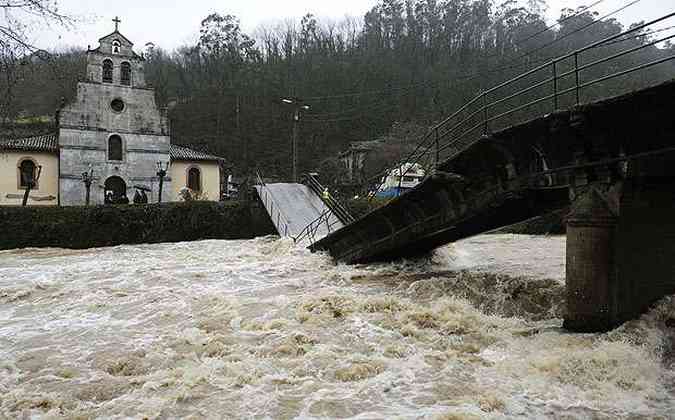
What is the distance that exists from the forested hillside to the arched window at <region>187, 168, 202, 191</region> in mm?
17070

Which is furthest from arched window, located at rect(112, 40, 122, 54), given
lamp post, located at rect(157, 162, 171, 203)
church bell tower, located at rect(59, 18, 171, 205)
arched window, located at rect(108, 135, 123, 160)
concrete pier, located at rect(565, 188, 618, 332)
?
concrete pier, located at rect(565, 188, 618, 332)

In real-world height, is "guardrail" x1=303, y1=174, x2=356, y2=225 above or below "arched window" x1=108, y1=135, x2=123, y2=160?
below

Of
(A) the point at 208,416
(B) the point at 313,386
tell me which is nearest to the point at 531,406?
(B) the point at 313,386

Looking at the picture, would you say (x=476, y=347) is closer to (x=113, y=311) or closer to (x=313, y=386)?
(x=313, y=386)

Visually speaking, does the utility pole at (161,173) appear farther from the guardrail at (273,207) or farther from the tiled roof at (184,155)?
the guardrail at (273,207)

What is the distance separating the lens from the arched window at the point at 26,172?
115ft

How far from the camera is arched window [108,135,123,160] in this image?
37.0 meters

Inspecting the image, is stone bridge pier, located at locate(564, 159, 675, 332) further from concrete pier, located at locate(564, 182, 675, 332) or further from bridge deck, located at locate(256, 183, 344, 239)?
bridge deck, located at locate(256, 183, 344, 239)

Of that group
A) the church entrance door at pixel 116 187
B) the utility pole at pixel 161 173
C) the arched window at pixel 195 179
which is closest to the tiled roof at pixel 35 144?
the church entrance door at pixel 116 187

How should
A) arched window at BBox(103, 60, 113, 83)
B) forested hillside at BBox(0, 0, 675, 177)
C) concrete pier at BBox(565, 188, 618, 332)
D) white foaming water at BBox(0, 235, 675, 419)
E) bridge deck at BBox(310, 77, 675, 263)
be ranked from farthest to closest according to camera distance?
forested hillside at BBox(0, 0, 675, 177)
arched window at BBox(103, 60, 113, 83)
concrete pier at BBox(565, 188, 618, 332)
bridge deck at BBox(310, 77, 675, 263)
white foaming water at BBox(0, 235, 675, 419)

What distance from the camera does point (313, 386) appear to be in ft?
22.1

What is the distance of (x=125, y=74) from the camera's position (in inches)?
1478

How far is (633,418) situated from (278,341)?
5.39m

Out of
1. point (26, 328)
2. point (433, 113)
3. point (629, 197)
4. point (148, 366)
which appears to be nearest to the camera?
point (148, 366)
